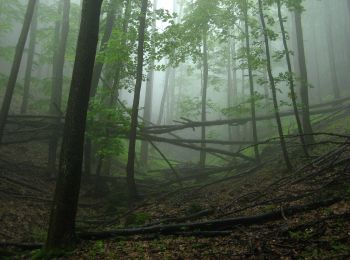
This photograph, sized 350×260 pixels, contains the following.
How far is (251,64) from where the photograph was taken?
14.1 m

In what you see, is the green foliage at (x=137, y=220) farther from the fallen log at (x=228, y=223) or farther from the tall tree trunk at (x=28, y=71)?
the tall tree trunk at (x=28, y=71)

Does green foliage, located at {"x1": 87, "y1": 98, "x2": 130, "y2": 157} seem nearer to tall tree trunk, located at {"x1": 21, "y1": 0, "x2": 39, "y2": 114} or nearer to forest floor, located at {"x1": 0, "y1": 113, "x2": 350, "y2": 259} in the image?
forest floor, located at {"x1": 0, "y1": 113, "x2": 350, "y2": 259}

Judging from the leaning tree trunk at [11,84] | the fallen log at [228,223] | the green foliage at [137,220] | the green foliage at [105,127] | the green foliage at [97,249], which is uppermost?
the leaning tree trunk at [11,84]

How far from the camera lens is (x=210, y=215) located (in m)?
9.23

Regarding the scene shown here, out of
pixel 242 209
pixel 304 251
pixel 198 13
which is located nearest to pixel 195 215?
pixel 242 209

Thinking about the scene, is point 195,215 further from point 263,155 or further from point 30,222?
point 263,155

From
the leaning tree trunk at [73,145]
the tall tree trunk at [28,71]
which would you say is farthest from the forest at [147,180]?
the tall tree trunk at [28,71]

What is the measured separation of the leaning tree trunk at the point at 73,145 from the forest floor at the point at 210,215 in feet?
1.82

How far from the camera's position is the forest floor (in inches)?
242

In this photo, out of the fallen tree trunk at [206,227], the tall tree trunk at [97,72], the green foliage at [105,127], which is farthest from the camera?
the tall tree trunk at [97,72]

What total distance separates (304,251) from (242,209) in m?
3.06

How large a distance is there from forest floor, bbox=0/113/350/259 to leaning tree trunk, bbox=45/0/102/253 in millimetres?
554

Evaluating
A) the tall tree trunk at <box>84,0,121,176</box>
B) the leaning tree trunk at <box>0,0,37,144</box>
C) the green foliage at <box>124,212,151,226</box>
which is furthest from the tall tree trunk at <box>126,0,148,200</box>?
the leaning tree trunk at <box>0,0,37,144</box>

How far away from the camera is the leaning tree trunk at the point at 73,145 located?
7.07 metres
